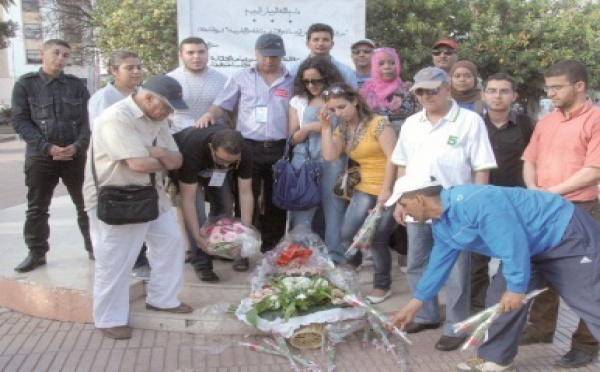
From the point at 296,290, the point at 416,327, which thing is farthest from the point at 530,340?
the point at 296,290

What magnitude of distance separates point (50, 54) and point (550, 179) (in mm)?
3996

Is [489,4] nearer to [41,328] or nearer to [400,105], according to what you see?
[400,105]

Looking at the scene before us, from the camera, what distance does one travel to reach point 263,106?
4914mm

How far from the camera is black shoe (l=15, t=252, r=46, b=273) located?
4715 millimetres

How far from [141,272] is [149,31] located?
14.5 m

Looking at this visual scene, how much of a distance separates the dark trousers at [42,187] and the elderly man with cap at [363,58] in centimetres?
271

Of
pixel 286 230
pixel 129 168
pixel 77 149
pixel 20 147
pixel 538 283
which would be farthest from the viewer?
pixel 20 147

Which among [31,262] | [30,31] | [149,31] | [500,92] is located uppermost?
[30,31]

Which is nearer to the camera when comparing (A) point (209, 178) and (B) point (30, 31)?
(A) point (209, 178)

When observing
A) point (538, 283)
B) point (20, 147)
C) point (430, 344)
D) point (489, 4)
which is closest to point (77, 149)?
point (430, 344)

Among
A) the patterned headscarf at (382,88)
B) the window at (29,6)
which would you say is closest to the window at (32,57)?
the window at (29,6)

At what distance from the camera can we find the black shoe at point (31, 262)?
471 centimetres

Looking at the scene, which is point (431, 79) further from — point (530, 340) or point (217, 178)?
point (530, 340)

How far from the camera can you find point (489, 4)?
17.3 m
